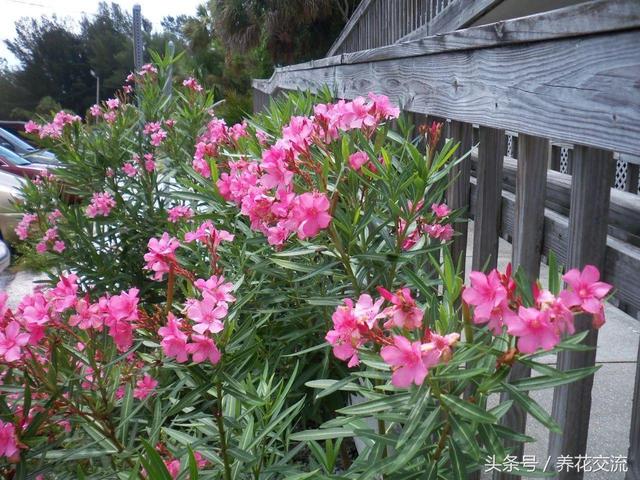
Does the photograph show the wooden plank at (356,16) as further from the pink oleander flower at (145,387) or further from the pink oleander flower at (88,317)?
the pink oleander flower at (88,317)

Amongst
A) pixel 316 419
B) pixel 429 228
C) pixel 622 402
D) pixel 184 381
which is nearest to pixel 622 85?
pixel 429 228

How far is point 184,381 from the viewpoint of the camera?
4.28 feet

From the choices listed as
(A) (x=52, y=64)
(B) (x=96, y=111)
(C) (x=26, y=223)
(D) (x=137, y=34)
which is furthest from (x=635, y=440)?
(A) (x=52, y=64)

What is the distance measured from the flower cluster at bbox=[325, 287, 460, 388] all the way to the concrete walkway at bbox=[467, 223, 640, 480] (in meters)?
1.69

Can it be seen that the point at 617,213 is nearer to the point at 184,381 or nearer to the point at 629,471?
the point at 629,471

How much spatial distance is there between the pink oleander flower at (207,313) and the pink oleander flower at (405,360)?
1.24 feet

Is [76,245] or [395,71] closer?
[395,71]

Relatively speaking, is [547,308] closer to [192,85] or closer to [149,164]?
[149,164]

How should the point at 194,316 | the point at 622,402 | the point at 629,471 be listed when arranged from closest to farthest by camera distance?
the point at 194,316
the point at 629,471
the point at 622,402

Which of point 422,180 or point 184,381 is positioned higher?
point 422,180

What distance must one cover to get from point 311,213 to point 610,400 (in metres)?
2.65

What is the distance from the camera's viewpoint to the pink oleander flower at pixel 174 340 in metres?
1.09

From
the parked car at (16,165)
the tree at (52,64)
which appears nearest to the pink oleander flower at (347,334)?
the parked car at (16,165)

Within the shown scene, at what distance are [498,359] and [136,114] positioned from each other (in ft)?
11.6
